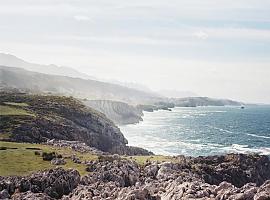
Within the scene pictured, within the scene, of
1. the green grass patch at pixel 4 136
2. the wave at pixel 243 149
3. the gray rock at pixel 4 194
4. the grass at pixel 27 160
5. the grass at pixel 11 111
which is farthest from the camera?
the wave at pixel 243 149

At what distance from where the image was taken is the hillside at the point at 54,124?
11875cm

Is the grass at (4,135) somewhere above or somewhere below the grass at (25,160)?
above

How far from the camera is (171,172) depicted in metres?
80.5

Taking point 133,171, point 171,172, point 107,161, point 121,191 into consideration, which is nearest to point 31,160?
point 107,161

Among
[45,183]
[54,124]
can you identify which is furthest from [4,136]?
[45,183]

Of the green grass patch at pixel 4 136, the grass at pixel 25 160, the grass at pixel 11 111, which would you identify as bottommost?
the grass at pixel 25 160

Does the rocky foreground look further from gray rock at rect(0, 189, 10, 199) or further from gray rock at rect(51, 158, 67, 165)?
gray rock at rect(51, 158, 67, 165)

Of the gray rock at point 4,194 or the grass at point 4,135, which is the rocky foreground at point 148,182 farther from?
the grass at point 4,135

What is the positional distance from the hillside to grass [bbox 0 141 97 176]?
15.2 meters

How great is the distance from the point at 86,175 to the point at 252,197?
31.9 metres

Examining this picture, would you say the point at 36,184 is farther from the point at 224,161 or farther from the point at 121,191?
the point at 224,161

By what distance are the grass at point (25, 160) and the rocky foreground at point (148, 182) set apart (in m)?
4.26

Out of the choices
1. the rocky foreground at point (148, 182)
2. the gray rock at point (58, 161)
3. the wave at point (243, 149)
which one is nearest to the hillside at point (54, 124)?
the gray rock at point (58, 161)

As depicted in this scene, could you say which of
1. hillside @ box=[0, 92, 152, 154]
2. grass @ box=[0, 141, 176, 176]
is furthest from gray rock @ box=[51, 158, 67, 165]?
hillside @ box=[0, 92, 152, 154]
